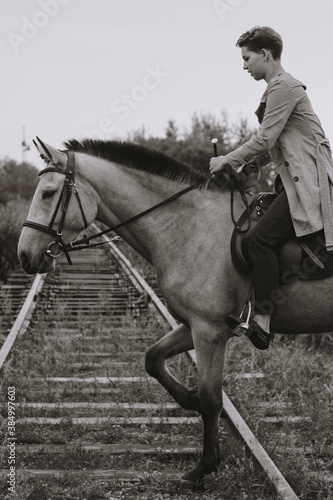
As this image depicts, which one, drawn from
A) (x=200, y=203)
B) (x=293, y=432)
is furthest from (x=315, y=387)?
(x=200, y=203)

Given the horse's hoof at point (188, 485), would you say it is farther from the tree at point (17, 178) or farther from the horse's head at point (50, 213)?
the tree at point (17, 178)

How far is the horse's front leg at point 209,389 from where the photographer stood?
444 cm

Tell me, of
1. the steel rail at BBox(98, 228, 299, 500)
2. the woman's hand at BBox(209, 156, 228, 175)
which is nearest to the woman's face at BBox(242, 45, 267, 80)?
the woman's hand at BBox(209, 156, 228, 175)

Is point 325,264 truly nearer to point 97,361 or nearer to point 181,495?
point 181,495

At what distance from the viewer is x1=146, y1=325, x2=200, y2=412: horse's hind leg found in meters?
4.95

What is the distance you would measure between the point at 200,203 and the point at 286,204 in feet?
2.46

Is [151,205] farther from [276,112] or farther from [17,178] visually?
[17,178]

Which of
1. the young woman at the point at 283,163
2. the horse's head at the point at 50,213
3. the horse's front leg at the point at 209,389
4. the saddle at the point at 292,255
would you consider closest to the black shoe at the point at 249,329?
the young woman at the point at 283,163

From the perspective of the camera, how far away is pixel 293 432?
517 cm

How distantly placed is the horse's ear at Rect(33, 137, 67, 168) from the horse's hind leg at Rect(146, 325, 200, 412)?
166cm

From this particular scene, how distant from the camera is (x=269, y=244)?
4262mm

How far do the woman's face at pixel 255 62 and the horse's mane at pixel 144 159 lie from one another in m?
0.84

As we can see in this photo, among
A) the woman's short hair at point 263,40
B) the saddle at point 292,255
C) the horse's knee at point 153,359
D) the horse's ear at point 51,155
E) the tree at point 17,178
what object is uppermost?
the woman's short hair at point 263,40

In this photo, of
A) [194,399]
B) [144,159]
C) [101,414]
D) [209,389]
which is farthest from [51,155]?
[101,414]
